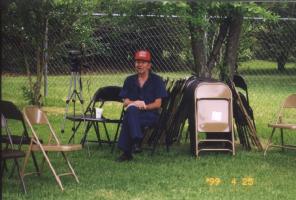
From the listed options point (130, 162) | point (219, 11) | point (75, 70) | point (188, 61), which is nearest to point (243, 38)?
point (188, 61)

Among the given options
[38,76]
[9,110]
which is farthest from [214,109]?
[38,76]

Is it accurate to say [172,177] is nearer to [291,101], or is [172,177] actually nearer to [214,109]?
[214,109]

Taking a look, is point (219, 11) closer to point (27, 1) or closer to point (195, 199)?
point (27, 1)

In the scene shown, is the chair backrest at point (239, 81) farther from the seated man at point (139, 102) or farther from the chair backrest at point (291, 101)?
the seated man at point (139, 102)

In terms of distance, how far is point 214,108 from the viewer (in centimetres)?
952

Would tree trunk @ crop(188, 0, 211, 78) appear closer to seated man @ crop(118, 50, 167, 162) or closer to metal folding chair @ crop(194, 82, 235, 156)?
metal folding chair @ crop(194, 82, 235, 156)

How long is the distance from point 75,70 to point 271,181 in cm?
343

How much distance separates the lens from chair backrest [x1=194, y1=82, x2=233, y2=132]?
942 centimetres

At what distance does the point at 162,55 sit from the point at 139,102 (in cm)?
579

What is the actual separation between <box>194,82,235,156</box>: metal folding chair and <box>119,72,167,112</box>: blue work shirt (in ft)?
1.68

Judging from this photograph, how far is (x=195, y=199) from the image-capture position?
21.9ft

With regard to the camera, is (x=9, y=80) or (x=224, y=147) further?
(x=9, y=80)

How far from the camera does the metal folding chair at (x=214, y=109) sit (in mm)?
9406

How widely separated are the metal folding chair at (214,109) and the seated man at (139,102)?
541 mm
